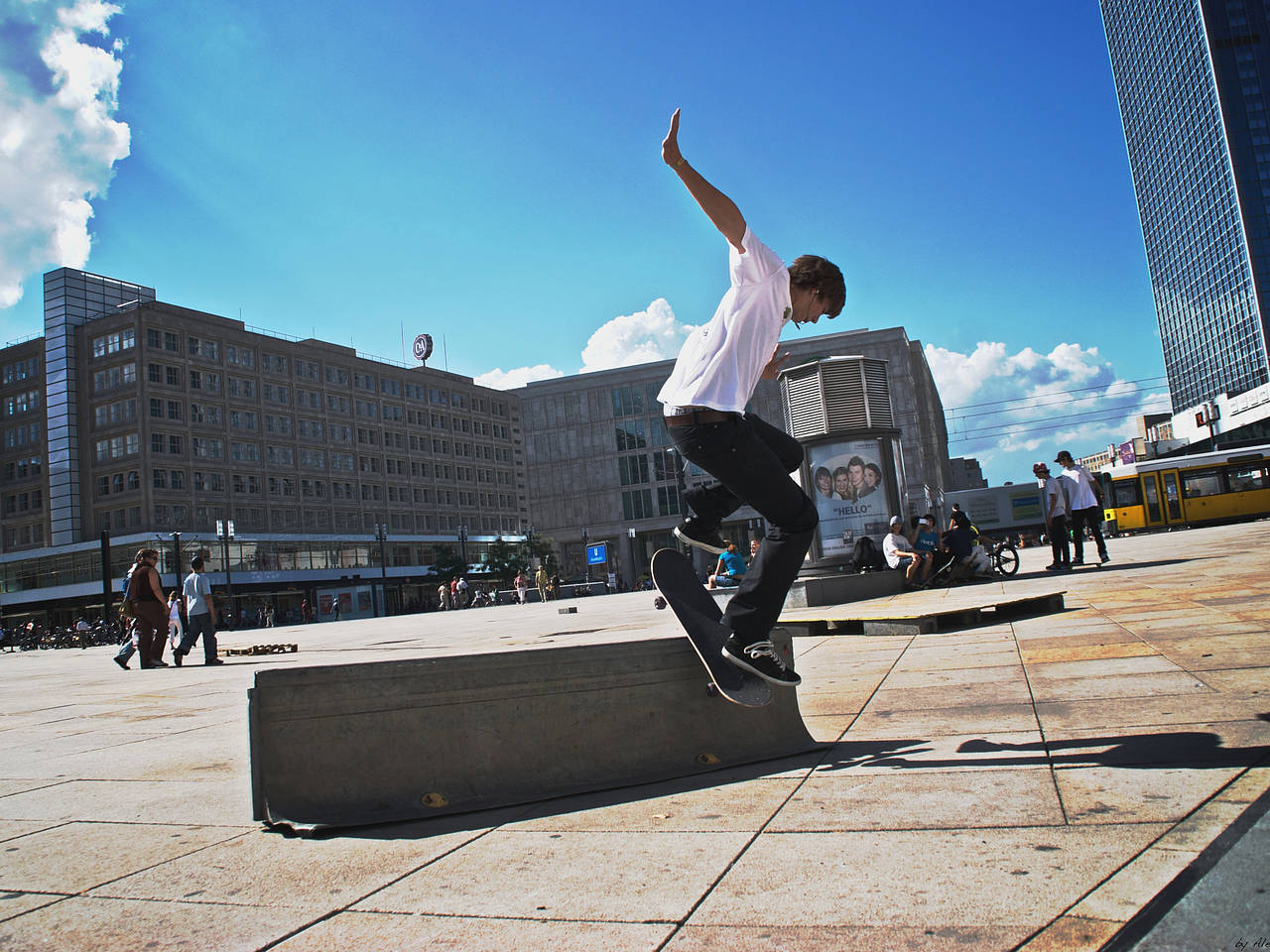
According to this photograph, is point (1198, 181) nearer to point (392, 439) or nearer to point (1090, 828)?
point (392, 439)

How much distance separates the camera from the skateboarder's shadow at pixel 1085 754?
230cm

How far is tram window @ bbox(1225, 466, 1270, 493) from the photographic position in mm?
32531

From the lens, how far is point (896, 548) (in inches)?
545

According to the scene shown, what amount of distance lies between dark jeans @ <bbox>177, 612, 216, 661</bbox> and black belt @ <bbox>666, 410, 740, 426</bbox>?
10.9m

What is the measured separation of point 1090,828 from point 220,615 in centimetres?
Result: 5376

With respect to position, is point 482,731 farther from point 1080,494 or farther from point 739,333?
point 1080,494

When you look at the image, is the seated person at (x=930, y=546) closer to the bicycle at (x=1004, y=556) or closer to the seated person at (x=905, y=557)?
the seated person at (x=905, y=557)

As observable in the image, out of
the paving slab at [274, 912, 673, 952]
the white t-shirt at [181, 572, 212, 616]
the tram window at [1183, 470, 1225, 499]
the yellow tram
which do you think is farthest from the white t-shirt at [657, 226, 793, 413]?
the tram window at [1183, 470, 1225, 499]

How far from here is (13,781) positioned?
3518 mm

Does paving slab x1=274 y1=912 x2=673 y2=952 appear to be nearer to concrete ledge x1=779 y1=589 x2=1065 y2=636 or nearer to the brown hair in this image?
the brown hair

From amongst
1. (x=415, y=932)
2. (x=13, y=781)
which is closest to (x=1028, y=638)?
(x=415, y=932)

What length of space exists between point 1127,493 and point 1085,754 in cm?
3707

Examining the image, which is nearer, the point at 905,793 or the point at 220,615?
the point at 905,793

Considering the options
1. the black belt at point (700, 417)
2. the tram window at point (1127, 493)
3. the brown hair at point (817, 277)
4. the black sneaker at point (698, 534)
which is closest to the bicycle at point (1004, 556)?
the black sneaker at point (698, 534)
